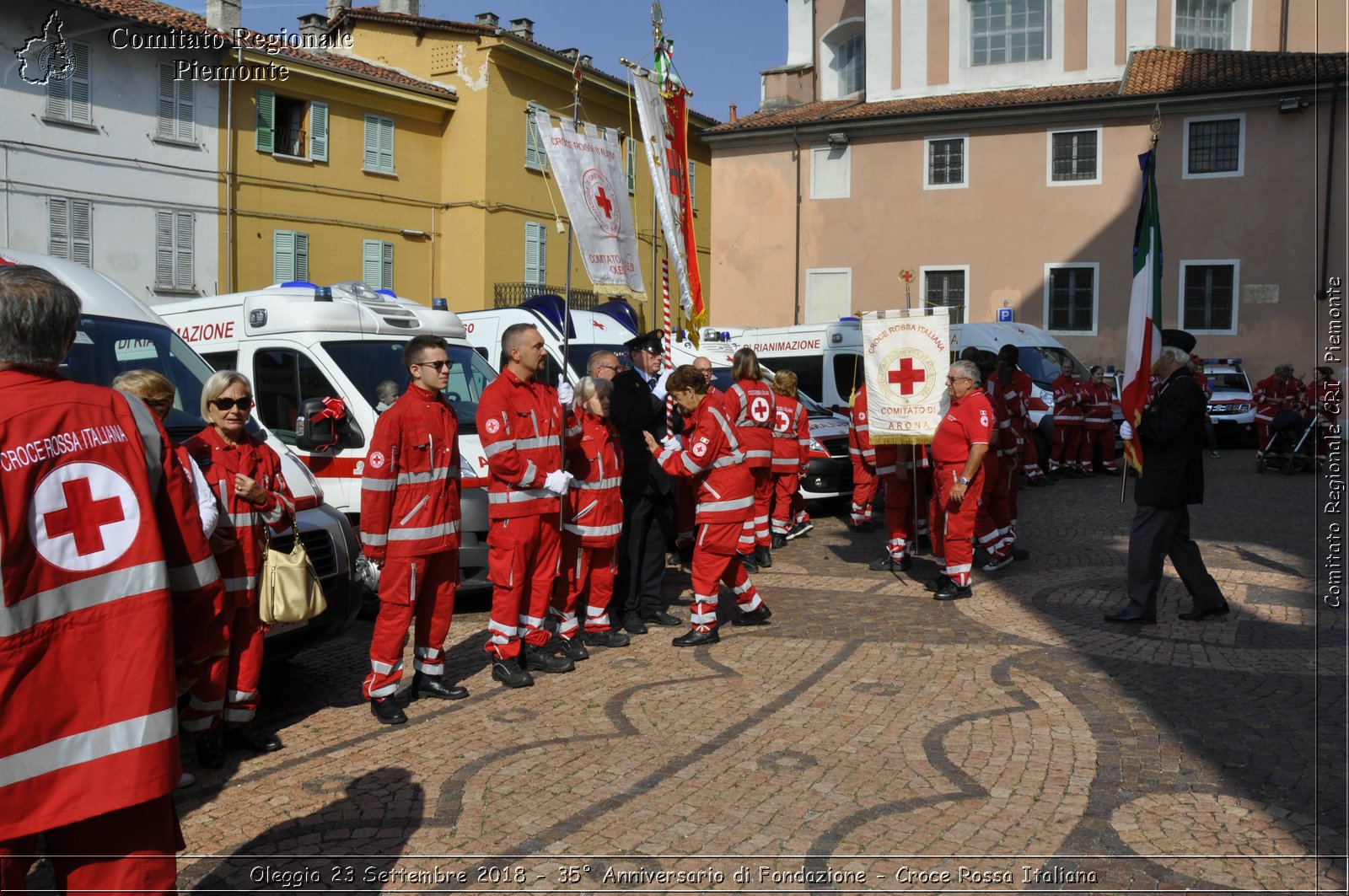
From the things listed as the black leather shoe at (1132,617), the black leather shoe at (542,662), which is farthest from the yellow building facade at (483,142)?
the black leather shoe at (542,662)

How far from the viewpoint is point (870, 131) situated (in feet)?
108

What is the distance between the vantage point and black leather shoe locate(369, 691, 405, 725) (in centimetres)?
592

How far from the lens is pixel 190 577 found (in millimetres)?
2830

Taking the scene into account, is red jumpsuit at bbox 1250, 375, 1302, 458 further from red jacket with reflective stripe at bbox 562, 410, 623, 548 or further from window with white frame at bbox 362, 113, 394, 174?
window with white frame at bbox 362, 113, 394, 174

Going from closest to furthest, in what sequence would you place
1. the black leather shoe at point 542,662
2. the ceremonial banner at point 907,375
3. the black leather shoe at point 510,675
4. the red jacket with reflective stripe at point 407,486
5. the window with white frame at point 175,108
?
the red jacket with reflective stripe at point 407,486
the black leather shoe at point 510,675
the black leather shoe at point 542,662
the ceremonial banner at point 907,375
the window with white frame at point 175,108

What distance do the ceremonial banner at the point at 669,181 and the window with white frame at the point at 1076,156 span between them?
24137 mm

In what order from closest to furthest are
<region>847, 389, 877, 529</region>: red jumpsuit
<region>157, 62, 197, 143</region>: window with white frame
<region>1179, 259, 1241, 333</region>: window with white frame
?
<region>847, 389, 877, 529</region>: red jumpsuit
<region>157, 62, 197, 143</region>: window with white frame
<region>1179, 259, 1241, 333</region>: window with white frame

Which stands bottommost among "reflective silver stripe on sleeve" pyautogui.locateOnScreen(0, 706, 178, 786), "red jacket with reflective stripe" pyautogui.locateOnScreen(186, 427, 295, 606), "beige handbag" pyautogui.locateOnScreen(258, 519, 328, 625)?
"beige handbag" pyautogui.locateOnScreen(258, 519, 328, 625)

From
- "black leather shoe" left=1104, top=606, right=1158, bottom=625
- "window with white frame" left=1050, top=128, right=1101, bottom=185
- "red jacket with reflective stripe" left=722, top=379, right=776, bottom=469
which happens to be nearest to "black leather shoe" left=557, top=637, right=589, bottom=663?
"red jacket with reflective stripe" left=722, top=379, right=776, bottom=469

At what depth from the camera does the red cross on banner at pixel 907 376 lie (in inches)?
400

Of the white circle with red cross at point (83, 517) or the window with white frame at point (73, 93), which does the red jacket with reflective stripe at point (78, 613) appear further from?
the window with white frame at point (73, 93)

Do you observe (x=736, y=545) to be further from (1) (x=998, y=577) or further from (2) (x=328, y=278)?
(2) (x=328, y=278)

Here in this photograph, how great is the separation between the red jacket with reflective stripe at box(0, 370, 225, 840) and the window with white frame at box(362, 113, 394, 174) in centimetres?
3085

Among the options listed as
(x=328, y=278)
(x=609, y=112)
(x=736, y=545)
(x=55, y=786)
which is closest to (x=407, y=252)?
(x=328, y=278)
